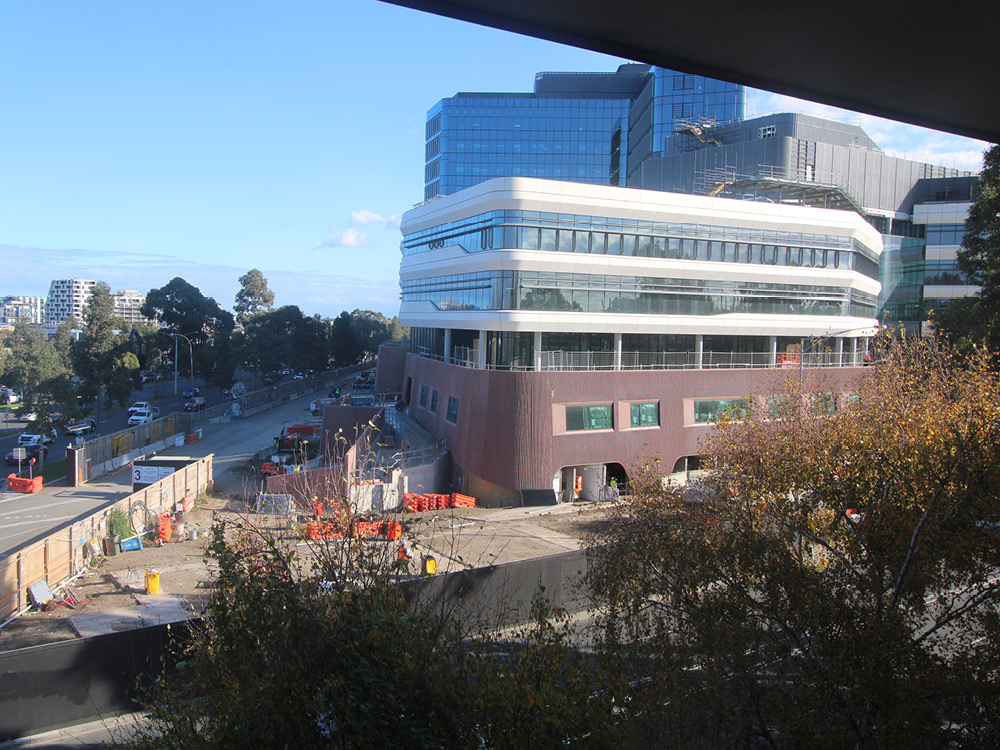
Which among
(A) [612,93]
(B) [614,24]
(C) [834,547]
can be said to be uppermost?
(A) [612,93]

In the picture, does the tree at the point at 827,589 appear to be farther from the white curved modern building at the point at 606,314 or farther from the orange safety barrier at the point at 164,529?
the orange safety barrier at the point at 164,529

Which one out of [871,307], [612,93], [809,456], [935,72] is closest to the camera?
[935,72]

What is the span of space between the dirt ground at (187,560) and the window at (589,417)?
145 inches

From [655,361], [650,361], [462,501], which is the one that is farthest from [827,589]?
[655,361]

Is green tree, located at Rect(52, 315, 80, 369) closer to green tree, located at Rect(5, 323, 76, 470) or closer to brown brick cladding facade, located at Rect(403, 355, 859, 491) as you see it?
green tree, located at Rect(5, 323, 76, 470)

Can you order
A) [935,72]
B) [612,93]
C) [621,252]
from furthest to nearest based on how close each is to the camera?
[612,93], [621,252], [935,72]

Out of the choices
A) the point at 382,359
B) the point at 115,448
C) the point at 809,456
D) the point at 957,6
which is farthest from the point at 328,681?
the point at 382,359

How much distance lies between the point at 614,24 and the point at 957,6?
296 cm

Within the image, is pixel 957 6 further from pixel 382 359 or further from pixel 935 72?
pixel 382 359

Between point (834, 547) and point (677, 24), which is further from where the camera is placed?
point (834, 547)

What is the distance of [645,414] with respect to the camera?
104 feet

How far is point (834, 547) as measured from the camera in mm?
11188

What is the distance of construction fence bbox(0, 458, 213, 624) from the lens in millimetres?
16984

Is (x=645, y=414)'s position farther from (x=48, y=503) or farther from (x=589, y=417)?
(x=48, y=503)
